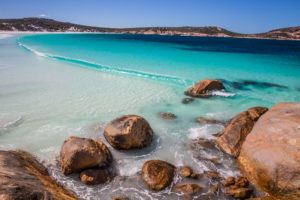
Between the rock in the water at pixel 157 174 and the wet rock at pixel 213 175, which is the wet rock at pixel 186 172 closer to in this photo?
the rock in the water at pixel 157 174

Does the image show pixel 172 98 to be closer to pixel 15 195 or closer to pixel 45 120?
pixel 45 120

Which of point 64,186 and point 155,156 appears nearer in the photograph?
point 64,186

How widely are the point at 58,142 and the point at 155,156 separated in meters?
3.67

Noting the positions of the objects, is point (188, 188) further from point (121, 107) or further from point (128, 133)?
point (121, 107)

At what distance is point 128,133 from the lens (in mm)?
8883

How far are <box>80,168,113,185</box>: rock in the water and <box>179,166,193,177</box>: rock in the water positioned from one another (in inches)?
84.3

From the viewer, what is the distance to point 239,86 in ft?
64.1

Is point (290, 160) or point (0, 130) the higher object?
point (290, 160)

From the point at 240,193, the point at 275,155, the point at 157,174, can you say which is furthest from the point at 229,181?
the point at 157,174

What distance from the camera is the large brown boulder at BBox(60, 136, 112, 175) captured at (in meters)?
7.63

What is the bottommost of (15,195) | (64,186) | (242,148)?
(64,186)

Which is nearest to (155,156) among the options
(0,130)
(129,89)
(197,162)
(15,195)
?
(197,162)

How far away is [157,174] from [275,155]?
3.44 meters

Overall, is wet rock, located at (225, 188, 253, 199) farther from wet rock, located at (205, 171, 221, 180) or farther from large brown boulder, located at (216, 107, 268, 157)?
large brown boulder, located at (216, 107, 268, 157)
